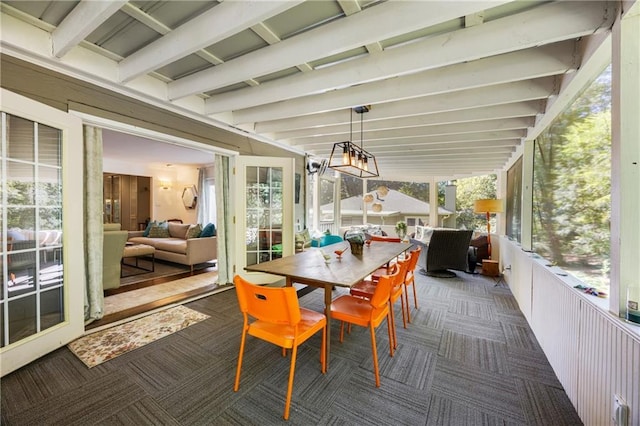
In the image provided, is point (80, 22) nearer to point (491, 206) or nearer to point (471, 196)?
point (491, 206)

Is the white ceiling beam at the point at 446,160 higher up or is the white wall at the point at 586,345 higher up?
the white ceiling beam at the point at 446,160

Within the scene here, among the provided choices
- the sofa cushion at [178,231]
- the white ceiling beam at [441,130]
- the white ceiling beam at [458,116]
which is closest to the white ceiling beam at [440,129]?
the white ceiling beam at [441,130]

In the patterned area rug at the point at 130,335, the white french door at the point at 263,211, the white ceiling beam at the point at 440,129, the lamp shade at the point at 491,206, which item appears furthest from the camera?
the lamp shade at the point at 491,206

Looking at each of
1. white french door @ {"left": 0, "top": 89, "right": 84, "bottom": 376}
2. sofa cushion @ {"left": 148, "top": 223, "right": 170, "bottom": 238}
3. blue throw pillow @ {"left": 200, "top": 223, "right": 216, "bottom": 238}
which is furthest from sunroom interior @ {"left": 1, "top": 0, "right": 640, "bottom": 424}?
sofa cushion @ {"left": 148, "top": 223, "right": 170, "bottom": 238}

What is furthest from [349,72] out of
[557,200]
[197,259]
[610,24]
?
[197,259]

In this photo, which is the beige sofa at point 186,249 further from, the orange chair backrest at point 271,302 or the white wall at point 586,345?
the white wall at point 586,345

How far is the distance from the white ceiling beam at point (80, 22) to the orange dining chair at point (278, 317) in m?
1.75

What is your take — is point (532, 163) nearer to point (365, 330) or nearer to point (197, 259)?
point (365, 330)

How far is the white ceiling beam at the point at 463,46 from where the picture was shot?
1497mm

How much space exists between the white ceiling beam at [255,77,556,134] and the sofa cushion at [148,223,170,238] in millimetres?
4402

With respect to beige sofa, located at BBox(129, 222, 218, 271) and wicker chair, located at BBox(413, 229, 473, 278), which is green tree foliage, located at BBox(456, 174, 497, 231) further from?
beige sofa, located at BBox(129, 222, 218, 271)

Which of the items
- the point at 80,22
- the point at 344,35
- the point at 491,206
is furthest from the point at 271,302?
the point at 491,206

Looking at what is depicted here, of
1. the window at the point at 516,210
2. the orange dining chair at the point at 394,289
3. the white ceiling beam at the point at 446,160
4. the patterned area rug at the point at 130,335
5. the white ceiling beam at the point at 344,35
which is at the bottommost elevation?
the patterned area rug at the point at 130,335

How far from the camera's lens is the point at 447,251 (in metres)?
4.49
